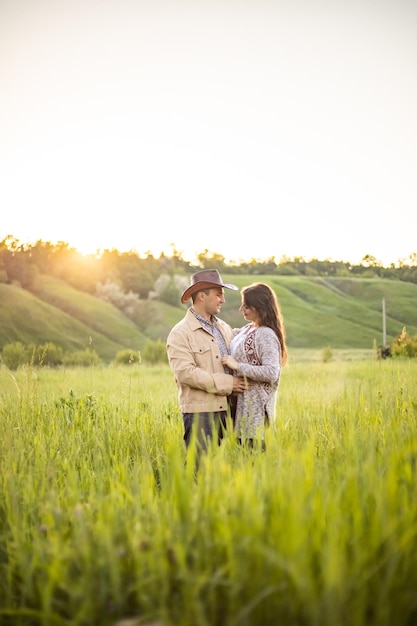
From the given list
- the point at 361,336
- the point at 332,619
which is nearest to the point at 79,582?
the point at 332,619

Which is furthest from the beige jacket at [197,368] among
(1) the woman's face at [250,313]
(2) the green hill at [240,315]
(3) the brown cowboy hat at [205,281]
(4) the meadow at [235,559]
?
(2) the green hill at [240,315]

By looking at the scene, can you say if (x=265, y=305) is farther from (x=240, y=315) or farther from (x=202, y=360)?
(x=240, y=315)

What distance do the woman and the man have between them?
13cm

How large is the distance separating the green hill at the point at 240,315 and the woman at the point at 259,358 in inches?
140

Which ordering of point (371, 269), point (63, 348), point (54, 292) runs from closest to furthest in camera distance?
1. point (63, 348)
2. point (54, 292)
3. point (371, 269)

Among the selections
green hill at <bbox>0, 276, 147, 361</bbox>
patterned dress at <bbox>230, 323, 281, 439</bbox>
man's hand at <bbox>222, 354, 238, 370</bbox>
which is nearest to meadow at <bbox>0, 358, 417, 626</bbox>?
patterned dress at <bbox>230, 323, 281, 439</bbox>

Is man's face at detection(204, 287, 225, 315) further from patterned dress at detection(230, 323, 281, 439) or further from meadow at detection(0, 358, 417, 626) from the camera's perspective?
meadow at detection(0, 358, 417, 626)

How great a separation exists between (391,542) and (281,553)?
48 cm

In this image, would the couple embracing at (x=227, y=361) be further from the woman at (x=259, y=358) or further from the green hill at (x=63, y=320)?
the green hill at (x=63, y=320)

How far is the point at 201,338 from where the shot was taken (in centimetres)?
502

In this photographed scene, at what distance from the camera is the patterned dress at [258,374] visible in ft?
15.3

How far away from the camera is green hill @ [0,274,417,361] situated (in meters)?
27.1

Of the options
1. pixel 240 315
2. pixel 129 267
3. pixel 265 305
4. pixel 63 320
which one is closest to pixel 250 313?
pixel 265 305

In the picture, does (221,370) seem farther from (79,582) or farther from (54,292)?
(54,292)
